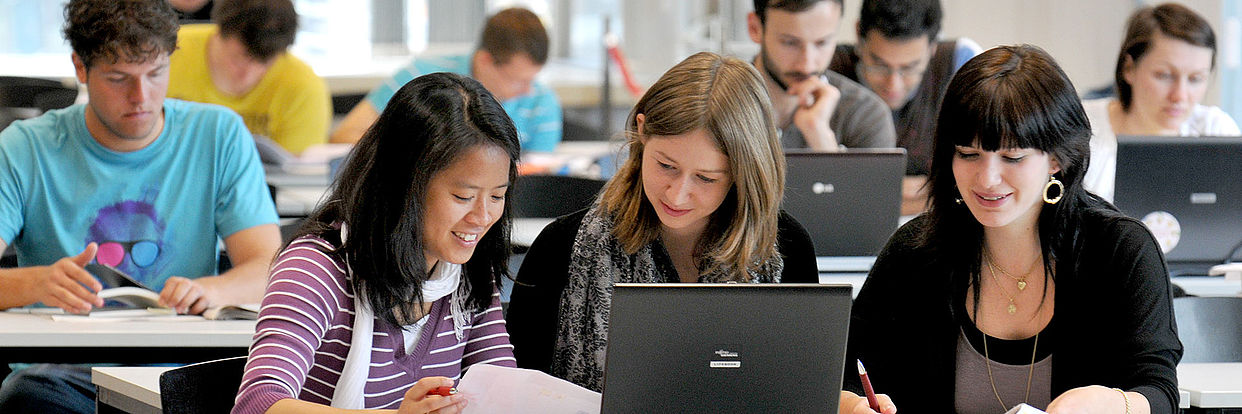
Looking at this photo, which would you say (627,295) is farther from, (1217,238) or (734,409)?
(1217,238)

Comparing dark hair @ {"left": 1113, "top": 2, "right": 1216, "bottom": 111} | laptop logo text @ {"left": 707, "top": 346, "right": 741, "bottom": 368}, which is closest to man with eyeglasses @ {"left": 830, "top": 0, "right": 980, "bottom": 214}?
dark hair @ {"left": 1113, "top": 2, "right": 1216, "bottom": 111}

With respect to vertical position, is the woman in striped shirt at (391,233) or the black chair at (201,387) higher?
the woman in striped shirt at (391,233)

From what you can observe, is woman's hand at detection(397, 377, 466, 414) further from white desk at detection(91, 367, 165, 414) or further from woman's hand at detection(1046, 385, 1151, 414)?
woman's hand at detection(1046, 385, 1151, 414)

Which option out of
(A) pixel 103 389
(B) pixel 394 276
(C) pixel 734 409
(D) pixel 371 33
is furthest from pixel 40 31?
(C) pixel 734 409

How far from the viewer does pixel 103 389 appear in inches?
76.4

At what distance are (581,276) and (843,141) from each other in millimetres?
1797

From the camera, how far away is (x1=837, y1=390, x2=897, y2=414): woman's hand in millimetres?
1631

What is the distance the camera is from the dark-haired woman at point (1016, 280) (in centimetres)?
178

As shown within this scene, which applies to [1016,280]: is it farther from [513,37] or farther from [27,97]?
[27,97]

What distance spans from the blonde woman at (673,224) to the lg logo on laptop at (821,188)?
0.83m

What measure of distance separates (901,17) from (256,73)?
82.8 inches

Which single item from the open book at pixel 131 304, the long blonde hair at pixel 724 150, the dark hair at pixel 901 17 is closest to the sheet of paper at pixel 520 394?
the long blonde hair at pixel 724 150

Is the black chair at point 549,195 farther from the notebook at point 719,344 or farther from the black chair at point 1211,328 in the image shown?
the notebook at point 719,344

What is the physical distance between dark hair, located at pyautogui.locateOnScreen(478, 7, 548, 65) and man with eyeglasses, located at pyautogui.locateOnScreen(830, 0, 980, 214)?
108 centimetres
